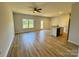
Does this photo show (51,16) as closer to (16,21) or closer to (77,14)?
(77,14)

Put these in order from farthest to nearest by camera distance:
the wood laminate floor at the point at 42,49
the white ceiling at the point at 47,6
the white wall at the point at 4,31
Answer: the wood laminate floor at the point at 42,49 → the white wall at the point at 4,31 → the white ceiling at the point at 47,6

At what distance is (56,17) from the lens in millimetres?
2168

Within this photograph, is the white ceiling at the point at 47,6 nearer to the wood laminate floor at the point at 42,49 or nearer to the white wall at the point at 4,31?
the white wall at the point at 4,31

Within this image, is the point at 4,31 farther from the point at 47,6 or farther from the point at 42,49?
the point at 47,6

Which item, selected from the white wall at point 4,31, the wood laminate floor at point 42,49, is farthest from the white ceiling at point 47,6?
the wood laminate floor at point 42,49

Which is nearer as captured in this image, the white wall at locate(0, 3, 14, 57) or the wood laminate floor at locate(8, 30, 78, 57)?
the white wall at locate(0, 3, 14, 57)

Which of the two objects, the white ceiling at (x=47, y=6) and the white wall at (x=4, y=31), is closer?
the white ceiling at (x=47, y=6)

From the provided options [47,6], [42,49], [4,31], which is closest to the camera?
[47,6]

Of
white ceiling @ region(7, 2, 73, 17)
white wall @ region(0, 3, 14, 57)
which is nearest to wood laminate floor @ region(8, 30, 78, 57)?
white wall @ region(0, 3, 14, 57)

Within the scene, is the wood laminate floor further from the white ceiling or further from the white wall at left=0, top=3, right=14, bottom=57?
the white ceiling

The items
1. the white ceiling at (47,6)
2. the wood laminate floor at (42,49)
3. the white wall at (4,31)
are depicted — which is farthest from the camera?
the wood laminate floor at (42,49)

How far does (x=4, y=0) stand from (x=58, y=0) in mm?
453

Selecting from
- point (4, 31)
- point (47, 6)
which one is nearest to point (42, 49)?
point (4, 31)

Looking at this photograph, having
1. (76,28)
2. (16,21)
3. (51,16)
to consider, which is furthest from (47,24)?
(16,21)
